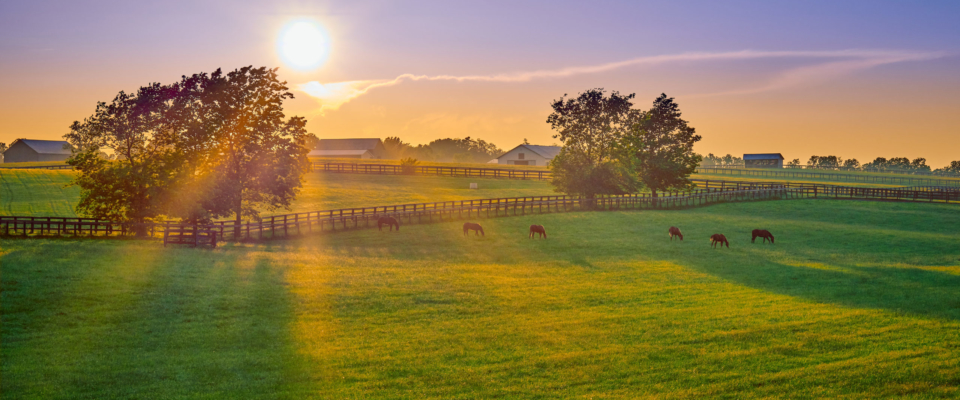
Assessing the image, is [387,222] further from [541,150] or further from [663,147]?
[541,150]

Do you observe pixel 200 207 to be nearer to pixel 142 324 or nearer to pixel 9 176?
pixel 142 324

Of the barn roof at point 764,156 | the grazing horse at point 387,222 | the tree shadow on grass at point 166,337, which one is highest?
the barn roof at point 764,156

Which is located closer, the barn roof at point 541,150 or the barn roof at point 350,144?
the barn roof at point 541,150

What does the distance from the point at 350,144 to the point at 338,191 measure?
7738 cm

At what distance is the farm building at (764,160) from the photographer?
15312 cm

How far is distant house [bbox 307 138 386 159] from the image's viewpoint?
131000mm

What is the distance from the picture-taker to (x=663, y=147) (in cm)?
5788

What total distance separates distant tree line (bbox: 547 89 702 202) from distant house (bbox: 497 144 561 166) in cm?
4947

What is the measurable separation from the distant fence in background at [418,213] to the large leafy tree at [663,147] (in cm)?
312

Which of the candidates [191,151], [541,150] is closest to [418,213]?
[191,151]

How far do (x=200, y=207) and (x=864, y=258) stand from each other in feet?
104

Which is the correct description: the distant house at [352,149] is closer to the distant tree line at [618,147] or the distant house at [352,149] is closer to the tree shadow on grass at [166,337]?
the distant tree line at [618,147]

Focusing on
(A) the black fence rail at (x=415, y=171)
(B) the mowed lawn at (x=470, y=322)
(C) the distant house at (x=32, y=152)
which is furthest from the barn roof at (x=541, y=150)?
(C) the distant house at (x=32, y=152)

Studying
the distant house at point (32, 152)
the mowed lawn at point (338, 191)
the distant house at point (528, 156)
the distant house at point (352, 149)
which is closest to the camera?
the mowed lawn at point (338, 191)
